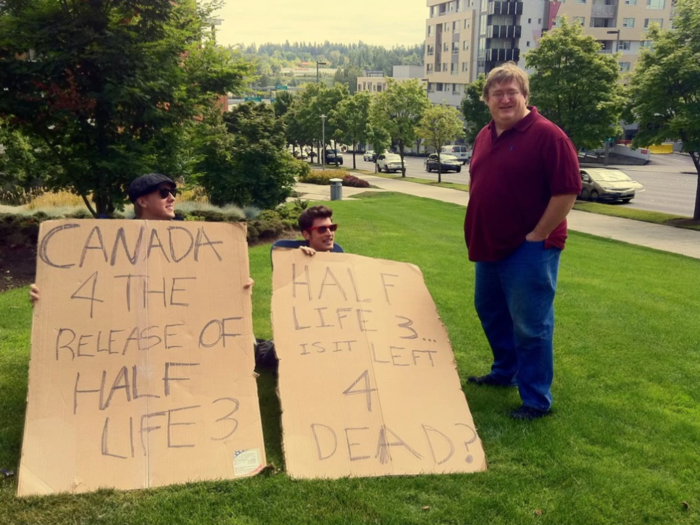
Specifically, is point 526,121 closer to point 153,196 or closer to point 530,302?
point 530,302

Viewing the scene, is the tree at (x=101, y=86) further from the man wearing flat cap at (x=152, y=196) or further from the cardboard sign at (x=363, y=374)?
the cardboard sign at (x=363, y=374)

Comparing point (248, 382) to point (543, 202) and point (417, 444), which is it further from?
point (543, 202)

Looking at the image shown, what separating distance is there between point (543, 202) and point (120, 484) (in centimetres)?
267

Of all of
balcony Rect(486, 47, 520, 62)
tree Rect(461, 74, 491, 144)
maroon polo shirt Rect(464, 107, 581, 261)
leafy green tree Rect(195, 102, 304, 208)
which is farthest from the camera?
balcony Rect(486, 47, 520, 62)

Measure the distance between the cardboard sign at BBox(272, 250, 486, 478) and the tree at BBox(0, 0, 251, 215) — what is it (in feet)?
16.5

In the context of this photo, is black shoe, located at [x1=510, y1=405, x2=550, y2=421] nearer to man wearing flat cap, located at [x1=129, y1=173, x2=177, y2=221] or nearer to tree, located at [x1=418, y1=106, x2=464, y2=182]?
man wearing flat cap, located at [x1=129, y1=173, x2=177, y2=221]

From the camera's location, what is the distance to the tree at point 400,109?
41.1m

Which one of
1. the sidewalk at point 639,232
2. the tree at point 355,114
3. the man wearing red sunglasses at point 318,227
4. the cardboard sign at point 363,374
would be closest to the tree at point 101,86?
the man wearing red sunglasses at point 318,227

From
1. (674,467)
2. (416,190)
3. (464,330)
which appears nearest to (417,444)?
(674,467)

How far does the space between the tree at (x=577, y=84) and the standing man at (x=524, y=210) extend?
72.2ft

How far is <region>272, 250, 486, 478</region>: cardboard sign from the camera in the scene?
3.09 meters

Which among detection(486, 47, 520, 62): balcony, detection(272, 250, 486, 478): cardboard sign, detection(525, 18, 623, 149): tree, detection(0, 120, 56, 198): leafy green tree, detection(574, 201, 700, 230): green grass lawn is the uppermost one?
detection(486, 47, 520, 62): balcony

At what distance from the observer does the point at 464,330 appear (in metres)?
5.64

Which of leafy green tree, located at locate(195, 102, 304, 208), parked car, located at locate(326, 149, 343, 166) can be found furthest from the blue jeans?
parked car, located at locate(326, 149, 343, 166)
